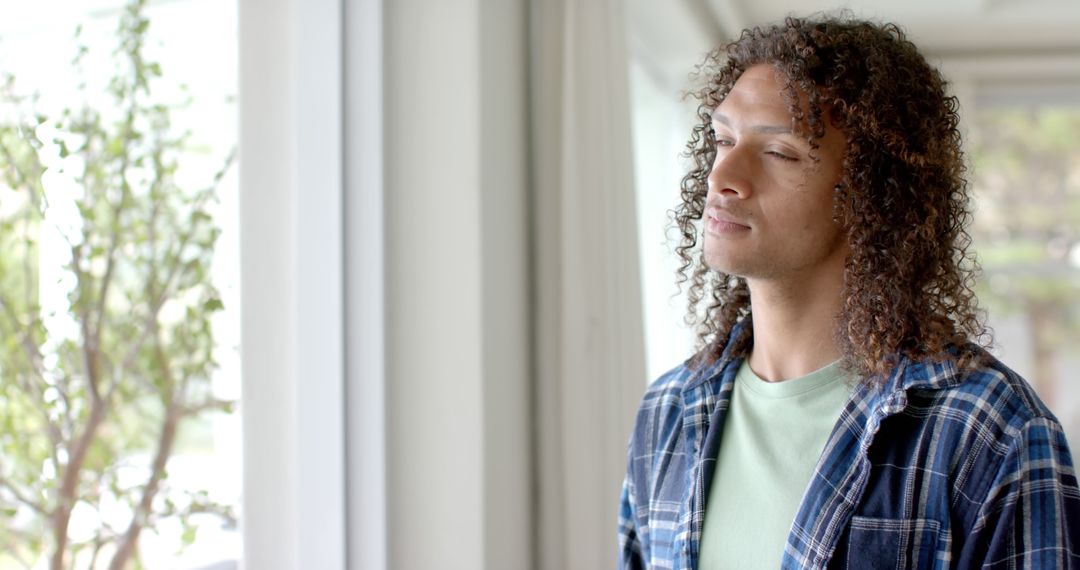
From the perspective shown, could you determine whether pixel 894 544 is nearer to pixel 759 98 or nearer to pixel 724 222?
pixel 724 222

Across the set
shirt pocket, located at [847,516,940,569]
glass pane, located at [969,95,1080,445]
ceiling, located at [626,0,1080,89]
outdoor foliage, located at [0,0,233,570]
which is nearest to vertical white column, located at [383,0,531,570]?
outdoor foliage, located at [0,0,233,570]

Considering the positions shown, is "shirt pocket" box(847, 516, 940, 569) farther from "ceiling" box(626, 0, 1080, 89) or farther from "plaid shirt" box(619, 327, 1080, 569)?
"ceiling" box(626, 0, 1080, 89)

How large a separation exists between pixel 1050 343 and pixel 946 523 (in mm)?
4862

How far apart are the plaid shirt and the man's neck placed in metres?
0.11

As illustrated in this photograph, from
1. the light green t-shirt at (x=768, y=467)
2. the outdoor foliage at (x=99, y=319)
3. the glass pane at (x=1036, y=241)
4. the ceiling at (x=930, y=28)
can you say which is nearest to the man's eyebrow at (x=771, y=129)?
the light green t-shirt at (x=768, y=467)

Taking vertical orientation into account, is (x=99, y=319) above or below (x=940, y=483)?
above

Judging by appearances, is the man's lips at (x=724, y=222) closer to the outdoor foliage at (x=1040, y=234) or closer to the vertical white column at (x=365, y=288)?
the vertical white column at (x=365, y=288)

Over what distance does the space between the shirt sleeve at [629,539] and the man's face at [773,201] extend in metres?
0.41

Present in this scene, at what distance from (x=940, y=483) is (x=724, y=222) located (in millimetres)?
414

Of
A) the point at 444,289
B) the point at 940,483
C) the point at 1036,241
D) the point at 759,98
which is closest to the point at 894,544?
the point at 940,483

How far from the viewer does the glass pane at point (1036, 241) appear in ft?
17.3

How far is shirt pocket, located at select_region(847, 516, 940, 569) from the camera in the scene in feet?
3.56

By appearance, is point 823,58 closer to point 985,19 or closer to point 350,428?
point 350,428

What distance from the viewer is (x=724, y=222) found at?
127 centimetres
